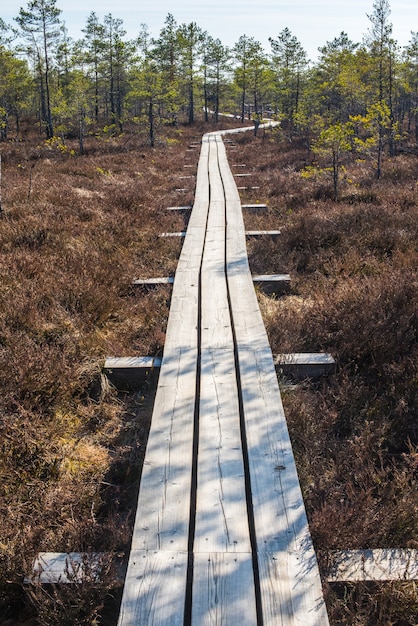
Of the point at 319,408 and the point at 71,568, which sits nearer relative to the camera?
the point at 71,568

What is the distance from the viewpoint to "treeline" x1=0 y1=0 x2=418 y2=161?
2703cm

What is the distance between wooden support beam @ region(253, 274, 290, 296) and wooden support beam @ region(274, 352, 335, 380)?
7.66 ft

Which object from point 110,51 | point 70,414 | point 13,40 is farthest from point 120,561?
point 110,51

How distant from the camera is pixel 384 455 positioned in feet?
12.1

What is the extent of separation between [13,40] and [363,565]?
4001cm

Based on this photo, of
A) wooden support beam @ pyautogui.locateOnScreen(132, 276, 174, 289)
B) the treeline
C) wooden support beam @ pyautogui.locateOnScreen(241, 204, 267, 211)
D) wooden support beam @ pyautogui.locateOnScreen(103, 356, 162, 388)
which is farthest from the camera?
the treeline

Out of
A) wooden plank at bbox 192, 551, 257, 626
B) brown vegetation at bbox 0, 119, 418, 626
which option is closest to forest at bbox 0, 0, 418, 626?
brown vegetation at bbox 0, 119, 418, 626

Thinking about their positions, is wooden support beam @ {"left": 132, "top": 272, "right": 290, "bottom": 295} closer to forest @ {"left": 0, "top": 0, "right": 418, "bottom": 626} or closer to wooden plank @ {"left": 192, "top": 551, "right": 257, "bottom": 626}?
forest @ {"left": 0, "top": 0, "right": 418, "bottom": 626}

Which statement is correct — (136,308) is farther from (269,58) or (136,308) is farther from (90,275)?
(269,58)

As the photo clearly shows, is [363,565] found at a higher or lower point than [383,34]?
lower

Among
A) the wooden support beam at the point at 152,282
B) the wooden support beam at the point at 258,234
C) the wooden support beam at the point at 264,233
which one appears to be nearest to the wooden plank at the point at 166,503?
the wooden support beam at the point at 152,282

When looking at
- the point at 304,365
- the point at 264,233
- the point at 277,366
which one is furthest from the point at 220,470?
the point at 264,233

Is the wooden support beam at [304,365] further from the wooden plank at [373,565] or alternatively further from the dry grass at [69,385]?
the wooden plank at [373,565]

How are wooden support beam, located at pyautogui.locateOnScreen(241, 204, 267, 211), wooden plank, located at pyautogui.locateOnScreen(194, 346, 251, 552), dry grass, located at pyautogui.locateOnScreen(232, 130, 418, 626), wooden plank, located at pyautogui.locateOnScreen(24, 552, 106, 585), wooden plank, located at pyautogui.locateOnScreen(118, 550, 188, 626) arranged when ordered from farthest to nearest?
wooden support beam, located at pyautogui.locateOnScreen(241, 204, 267, 211) → dry grass, located at pyautogui.locateOnScreen(232, 130, 418, 626) → wooden plank, located at pyautogui.locateOnScreen(194, 346, 251, 552) → wooden plank, located at pyautogui.locateOnScreen(24, 552, 106, 585) → wooden plank, located at pyautogui.locateOnScreen(118, 550, 188, 626)
